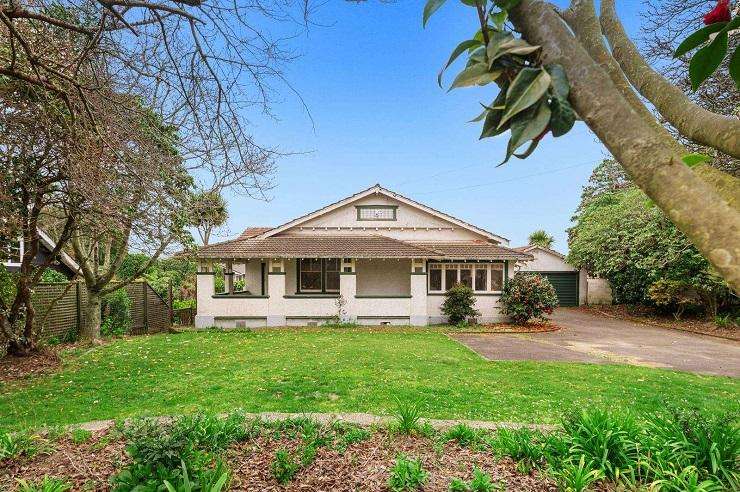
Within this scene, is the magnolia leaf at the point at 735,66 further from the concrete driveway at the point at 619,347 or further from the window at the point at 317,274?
the window at the point at 317,274

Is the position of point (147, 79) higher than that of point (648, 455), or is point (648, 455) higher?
point (147, 79)

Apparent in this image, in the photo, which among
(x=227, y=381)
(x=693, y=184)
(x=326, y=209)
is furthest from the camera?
(x=326, y=209)

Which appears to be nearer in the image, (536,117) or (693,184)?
(693,184)

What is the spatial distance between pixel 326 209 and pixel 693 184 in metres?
→ 17.1

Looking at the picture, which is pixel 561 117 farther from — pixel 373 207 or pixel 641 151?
pixel 373 207

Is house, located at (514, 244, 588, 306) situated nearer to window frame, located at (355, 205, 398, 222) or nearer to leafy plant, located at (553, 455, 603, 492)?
window frame, located at (355, 205, 398, 222)

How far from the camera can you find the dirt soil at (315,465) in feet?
9.50

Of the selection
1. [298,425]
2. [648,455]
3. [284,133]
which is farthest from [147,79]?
[648,455]

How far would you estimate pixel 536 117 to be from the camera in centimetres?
90

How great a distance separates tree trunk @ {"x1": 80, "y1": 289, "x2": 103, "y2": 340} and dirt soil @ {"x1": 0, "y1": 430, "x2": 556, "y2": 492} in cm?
970

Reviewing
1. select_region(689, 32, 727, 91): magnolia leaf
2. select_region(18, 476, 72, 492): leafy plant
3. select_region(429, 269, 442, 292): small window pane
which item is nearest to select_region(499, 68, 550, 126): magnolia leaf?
select_region(689, 32, 727, 91): magnolia leaf

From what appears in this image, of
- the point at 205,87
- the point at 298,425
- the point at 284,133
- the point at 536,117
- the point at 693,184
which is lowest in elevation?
the point at 298,425

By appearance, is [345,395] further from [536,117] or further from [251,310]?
[251,310]

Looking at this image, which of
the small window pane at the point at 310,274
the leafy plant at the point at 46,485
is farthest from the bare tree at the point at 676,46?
the small window pane at the point at 310,274
